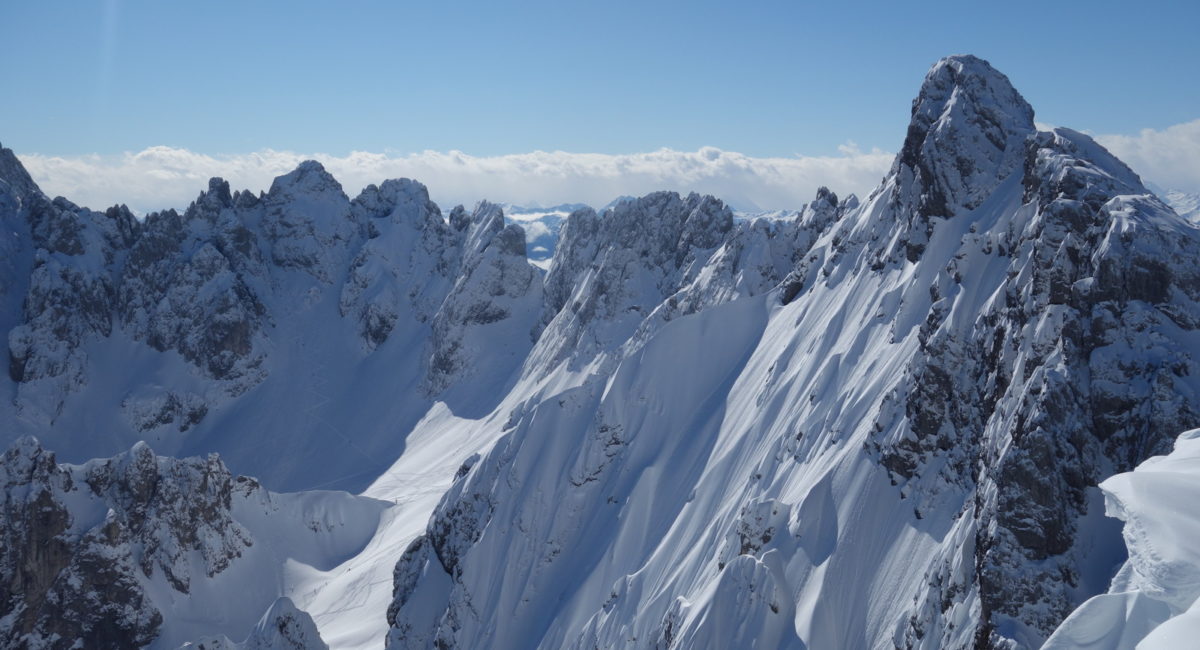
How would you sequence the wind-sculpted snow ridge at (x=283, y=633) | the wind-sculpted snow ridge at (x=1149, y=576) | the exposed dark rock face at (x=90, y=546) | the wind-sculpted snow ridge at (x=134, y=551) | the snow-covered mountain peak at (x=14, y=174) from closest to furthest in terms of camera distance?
the wind-sculpted snow ridge at (x=1149, y=576)
the wind-sculpted snow ridge at (x=283, y=633)
the exposed dark rock face at (x=90, y=546)
the wind-sculpted snow ridge at (x=134, y=551)
the snow-covered mountain peak at (x=14, y=174)

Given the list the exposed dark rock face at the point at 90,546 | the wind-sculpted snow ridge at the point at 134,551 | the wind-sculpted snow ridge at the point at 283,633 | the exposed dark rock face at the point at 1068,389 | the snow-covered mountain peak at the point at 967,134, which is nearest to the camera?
the exposed dark rock face at the point at 1068,389

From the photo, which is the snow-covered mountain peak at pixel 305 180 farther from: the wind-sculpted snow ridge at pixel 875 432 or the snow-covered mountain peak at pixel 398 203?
the wind-sculpted snow ridge at pixel 875 432

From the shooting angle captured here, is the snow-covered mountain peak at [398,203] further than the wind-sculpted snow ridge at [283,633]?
Yes

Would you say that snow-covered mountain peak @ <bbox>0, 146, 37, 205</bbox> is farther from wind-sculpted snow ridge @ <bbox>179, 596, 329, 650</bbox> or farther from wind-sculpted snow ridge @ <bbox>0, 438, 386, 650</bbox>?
wind-sculpted snow ridge @ <bbox>179, 596, 329, 650</bbox>

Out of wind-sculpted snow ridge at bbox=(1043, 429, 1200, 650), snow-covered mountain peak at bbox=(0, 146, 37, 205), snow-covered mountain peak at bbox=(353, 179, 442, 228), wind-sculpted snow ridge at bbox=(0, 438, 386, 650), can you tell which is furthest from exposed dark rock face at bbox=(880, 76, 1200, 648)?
snow-covered mountain peak at bbox=(0, 146, 37, 205)

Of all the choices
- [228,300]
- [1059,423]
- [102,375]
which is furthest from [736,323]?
[102,375]

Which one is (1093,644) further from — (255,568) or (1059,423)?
(255,568)

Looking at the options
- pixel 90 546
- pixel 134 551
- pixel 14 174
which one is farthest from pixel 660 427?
pixel 14 174

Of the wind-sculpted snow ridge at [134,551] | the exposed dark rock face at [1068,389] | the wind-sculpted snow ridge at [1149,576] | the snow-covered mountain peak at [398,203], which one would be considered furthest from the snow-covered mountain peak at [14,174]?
the wind-sculpted snow ridge at [1149,576]
